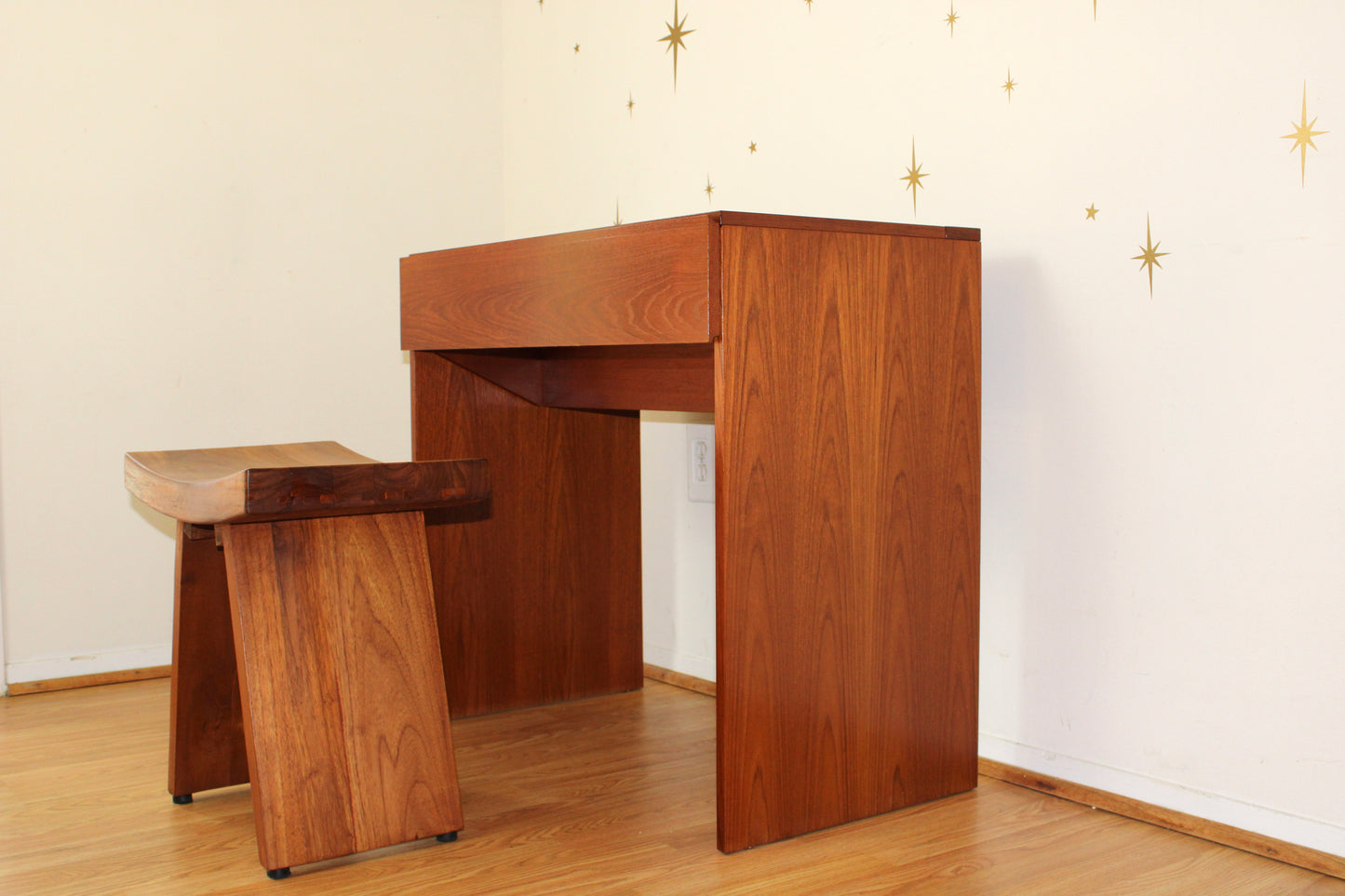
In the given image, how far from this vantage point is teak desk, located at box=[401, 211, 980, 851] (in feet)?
3.96

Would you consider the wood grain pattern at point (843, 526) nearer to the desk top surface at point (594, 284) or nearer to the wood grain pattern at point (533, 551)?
the desk top surface at point (594, 284)

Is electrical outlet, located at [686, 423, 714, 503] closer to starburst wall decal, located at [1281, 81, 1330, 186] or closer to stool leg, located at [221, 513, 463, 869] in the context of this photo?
stool leg, located at [221, 513, 463, 869]

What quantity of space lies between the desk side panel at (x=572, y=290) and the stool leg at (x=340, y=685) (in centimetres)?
29

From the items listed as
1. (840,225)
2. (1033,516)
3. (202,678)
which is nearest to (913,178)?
(840,225)

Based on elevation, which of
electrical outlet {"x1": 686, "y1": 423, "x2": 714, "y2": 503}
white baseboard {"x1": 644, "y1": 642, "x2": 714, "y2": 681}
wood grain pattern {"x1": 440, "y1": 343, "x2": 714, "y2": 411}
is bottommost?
white baseboard {"x1": 644, "y1": 642, "x2": 714, "y2": 681}

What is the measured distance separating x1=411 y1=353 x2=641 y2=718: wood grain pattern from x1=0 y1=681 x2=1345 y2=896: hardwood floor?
217 millimetres

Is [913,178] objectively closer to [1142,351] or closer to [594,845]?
[1142,351]

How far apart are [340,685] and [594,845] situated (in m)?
0.32

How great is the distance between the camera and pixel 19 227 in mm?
1917

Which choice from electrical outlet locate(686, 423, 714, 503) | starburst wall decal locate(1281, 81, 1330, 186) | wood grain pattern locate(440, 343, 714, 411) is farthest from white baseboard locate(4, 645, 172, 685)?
starburst wall decal locate(1281, 81, 1330, 186)

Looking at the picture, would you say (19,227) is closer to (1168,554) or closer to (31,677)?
(31,677)

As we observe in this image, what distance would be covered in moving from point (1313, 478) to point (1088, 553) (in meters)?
0.27

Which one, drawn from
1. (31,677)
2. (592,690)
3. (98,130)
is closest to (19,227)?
(98,130)

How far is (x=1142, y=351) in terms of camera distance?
131 cm
